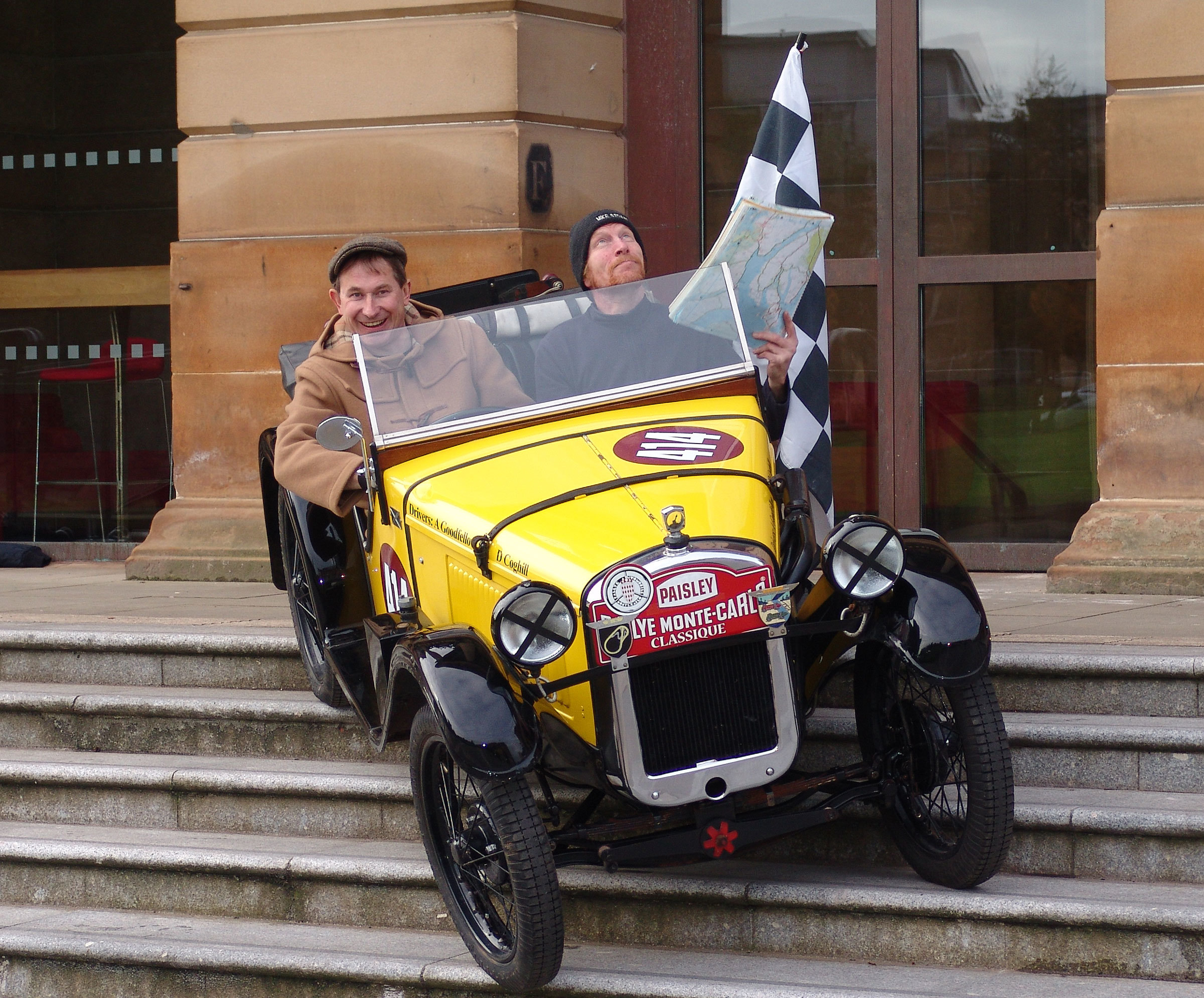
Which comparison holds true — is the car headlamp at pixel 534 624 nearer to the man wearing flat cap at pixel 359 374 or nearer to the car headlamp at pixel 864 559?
the car headlamp at pixel 864 559

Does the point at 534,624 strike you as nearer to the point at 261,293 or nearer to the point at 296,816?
the point at 296,816

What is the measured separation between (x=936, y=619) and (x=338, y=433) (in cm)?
160

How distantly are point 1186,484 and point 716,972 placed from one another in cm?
375

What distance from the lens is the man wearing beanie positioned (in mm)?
4188

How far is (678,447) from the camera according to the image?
12.9ft

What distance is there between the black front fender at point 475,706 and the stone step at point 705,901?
0.74m

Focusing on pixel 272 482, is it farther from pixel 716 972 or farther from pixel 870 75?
pixel 870 75

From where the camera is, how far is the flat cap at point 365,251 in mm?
4707

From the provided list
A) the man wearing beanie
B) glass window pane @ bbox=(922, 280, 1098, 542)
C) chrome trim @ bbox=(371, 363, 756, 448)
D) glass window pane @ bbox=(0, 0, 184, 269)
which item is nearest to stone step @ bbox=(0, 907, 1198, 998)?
chrome trim @ bbox=(371, 363, 756, 448)

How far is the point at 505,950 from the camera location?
355 centimetres

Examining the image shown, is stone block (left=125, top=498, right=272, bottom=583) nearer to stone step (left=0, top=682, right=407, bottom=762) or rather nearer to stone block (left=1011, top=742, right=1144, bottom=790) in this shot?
stone step (left=0, top=682, right=407, bottom=762)

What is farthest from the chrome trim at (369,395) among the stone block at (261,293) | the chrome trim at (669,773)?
the stone block at (261,293)

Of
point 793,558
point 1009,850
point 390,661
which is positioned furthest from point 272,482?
point 1009,850

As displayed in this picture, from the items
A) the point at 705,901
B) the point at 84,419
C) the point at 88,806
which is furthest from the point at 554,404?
the point at 84,419
